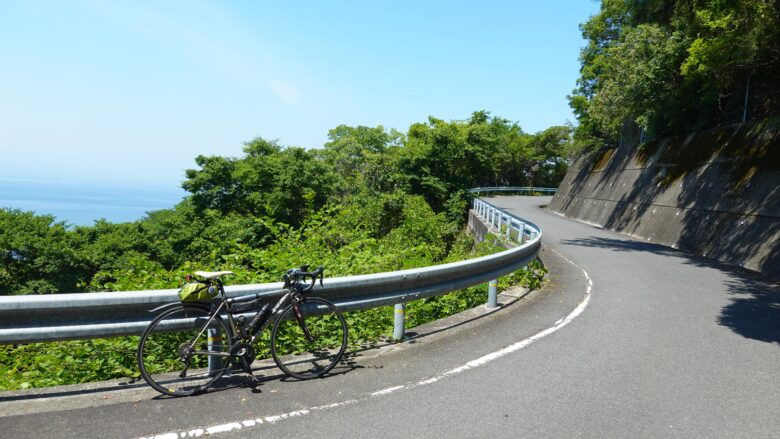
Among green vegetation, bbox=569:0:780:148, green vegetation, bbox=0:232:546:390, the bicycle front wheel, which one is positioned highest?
green vegetation, bbox=569:0:780:148

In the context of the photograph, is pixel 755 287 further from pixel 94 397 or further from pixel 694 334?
pixel 94 397

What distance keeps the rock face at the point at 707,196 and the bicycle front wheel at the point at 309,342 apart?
10.8m

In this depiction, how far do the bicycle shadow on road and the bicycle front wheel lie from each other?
5.39m

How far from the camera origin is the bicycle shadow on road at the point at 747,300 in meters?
6.28

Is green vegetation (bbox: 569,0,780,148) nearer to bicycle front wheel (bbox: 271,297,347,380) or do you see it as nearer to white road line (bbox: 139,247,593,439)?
white road line (bbox: 139,247,593,439)

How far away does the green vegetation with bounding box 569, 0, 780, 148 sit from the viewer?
1220 centimetres

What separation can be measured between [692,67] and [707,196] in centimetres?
448

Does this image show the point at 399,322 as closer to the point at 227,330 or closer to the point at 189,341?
the point at 227,330

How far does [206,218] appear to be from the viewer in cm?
3180

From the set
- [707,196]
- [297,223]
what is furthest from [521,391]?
[297,223]

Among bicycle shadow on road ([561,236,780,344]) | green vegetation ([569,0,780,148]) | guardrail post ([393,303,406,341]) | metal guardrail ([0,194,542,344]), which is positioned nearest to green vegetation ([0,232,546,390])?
guardrail post ([393,303,406,341])

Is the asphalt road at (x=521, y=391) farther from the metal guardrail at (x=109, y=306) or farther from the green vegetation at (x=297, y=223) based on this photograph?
the green vegetation at (x=297, y=223)

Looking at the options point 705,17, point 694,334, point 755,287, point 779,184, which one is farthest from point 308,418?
point 705,17

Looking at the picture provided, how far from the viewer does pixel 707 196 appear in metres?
15.1
